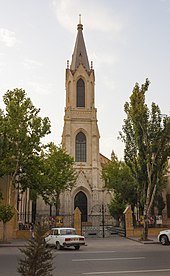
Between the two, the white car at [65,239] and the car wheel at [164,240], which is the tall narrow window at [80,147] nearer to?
the car wheel at [164,240]

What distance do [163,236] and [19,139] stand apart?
12.3 metres

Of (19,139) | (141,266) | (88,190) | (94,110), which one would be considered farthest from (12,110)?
(94,110)

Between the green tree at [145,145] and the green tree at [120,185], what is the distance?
7.71 meters

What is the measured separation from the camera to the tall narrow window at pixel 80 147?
47.4 meters

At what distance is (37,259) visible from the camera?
5.11 meters

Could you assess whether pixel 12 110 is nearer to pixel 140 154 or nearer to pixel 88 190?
pixel 140 154

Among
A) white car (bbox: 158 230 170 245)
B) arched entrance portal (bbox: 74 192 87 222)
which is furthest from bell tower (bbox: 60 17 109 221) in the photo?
white car (bbox: 158 230 170 245)

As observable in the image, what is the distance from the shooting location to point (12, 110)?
2323 cm

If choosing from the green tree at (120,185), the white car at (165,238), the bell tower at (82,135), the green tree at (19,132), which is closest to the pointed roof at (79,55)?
the bell tower at (82,135)

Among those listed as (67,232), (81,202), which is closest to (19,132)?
(67,232)

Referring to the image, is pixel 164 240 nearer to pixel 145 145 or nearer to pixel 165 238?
pixel 165 238

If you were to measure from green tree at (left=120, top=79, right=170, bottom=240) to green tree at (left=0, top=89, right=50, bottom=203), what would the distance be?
22.0 feet

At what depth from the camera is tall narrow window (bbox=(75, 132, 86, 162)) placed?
47438 millimetres

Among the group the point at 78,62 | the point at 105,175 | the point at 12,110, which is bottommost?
the point at 105,175
